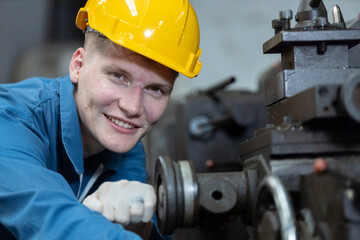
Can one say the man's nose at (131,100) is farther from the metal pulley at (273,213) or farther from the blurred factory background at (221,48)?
the blurred factory background at (221,48)

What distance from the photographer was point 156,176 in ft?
3.44

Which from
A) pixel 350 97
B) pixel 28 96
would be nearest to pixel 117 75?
pixel 28 96

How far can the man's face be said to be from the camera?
4.03 feet

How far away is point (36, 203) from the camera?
0.91 metres

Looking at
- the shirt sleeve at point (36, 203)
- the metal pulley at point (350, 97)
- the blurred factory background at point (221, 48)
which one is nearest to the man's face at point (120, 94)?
the shirt sleeve at point (36, 203)

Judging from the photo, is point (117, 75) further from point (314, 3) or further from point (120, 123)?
point (314, 3)

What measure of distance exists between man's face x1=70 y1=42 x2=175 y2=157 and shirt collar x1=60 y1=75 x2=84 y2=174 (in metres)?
0.03

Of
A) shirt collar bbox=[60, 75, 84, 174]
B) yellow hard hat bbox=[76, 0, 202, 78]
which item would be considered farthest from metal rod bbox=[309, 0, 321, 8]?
shirt collar bbox=[60, 75, 84, 174]

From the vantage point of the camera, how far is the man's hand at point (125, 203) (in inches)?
40.4

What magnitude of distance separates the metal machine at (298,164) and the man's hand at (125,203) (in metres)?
0.03

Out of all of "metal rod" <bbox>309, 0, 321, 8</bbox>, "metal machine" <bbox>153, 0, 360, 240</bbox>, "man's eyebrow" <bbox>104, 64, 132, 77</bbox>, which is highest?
"metal rod" <bbox>309, 0, 321, 8</bbox>

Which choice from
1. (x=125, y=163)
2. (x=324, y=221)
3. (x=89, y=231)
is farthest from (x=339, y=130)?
(x=125, y=163)

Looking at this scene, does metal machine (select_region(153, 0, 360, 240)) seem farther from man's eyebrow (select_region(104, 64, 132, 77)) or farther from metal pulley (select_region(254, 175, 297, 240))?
man's eyebrow (select_region(104, 64, 132, 77))

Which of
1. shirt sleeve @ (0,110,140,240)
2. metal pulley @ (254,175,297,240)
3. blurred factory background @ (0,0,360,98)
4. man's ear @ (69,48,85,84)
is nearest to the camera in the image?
metal pulley @ (254,175,297,240)
